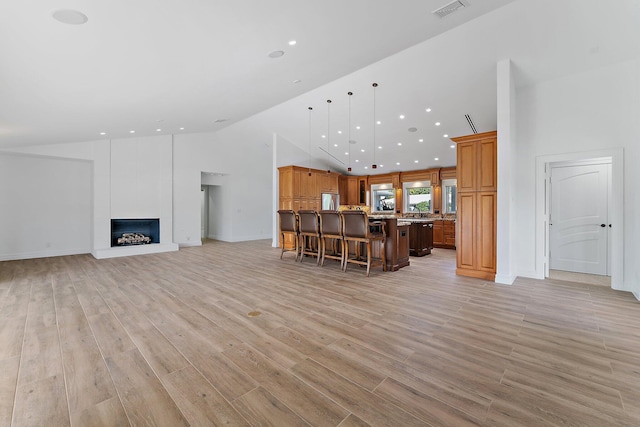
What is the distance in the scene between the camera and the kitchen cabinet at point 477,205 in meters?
4.65

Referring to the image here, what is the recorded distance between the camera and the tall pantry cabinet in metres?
4.64

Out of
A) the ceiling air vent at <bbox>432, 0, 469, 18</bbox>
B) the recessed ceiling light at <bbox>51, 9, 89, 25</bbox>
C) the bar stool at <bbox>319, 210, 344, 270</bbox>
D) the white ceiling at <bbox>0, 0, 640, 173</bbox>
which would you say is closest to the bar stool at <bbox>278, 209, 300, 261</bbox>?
the bar stool at <bbox>319, 210, 344, 270</bbox>

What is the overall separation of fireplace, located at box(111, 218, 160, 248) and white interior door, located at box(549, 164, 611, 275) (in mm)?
9868

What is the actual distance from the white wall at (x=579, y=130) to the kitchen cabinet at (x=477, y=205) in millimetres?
535

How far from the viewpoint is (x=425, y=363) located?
2105 millimetres

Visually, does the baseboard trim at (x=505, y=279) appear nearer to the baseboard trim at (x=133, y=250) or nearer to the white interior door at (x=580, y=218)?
the white interior door at (x=580, y=218)

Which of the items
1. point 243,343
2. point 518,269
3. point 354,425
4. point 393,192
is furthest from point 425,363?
point 393,192

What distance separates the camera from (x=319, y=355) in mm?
2230

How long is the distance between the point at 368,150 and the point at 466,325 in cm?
720

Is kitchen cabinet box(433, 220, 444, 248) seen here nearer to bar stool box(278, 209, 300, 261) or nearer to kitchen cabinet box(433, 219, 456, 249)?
kitchen cabinet box(433, 219, 456, 249)

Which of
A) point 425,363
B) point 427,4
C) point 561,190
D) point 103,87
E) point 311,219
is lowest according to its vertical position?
point 425,363

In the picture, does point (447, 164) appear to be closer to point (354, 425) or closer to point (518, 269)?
point (518, 269)

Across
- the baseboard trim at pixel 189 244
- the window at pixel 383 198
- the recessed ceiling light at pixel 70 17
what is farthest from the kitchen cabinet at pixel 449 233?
the recessed ceiling light at pixel 70 17

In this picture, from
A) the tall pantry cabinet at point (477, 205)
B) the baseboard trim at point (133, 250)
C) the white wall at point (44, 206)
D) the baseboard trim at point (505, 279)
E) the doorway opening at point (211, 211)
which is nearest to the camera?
the baseboard trim at point (505, 279)
